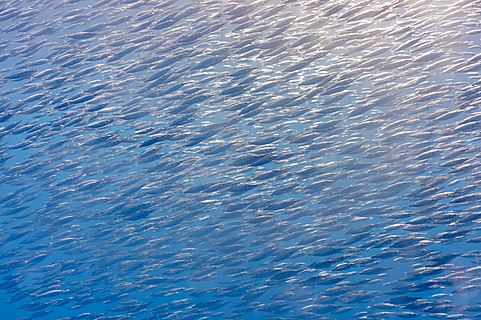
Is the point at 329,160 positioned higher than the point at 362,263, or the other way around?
the point at 329,160

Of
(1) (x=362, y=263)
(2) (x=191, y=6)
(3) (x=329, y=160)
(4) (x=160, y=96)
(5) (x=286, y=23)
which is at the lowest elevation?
(1) (x=362, y=263)

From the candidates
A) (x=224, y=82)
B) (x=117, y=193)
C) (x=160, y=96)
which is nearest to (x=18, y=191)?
(x=117, y=193)

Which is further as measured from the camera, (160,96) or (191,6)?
(160,96)

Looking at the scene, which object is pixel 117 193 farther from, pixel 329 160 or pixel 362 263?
pixel 362 263

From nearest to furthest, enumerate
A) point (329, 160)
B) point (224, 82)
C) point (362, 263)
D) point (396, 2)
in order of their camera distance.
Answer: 1. point (396, 2)
2. point (362, 263)
3. point (329, 160)
4. point (224, 82)

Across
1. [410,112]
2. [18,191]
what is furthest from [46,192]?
[410,112]

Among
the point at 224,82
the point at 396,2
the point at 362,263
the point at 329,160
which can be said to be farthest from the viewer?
the point at 224,82
